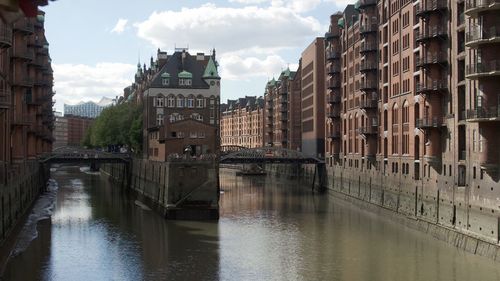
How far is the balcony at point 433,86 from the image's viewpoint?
50906 mm

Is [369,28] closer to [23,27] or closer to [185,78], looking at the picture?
[185,78]

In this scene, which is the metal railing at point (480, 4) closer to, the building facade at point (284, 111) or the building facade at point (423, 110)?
the building facade at point (423, 110)

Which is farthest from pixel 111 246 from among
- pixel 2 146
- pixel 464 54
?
pixel 464 54

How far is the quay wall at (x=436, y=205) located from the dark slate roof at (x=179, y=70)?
3371 cm

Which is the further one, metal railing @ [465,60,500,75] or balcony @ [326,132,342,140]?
balcony @ [326,132,342,140]

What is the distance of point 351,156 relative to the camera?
83.4m

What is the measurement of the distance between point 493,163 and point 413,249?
296 inches

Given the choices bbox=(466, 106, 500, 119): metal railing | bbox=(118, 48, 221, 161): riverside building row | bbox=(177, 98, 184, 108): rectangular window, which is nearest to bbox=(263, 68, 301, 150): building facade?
bbox=(118, 48, 221, 161): riverside building row

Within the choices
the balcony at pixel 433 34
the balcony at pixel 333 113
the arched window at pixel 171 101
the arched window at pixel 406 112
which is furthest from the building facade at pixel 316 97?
the balcony at pixel 433 34

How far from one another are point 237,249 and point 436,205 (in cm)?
1619

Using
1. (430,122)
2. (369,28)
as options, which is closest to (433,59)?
(430,122)

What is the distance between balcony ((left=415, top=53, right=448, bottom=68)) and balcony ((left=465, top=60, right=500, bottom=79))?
10.1 m

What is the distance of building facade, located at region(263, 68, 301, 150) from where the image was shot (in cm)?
13362

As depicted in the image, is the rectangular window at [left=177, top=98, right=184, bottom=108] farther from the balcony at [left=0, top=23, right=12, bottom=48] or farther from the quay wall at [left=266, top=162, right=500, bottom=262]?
the balcony at [left=0, top=23, right=12, bottom=48]
